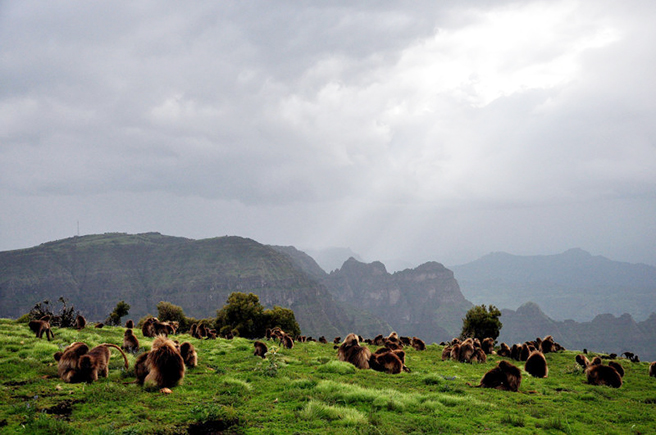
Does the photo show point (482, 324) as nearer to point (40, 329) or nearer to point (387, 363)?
point (387, 363)

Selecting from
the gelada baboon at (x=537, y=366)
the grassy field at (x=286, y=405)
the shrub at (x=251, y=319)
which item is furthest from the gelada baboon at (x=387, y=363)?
the shrub at (x=251, y=319)

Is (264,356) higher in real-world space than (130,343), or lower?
lower

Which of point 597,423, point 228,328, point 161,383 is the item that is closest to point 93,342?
point 161,383

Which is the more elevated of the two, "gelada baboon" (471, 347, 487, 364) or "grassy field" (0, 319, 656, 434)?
"grassy field" (0, 319, 656, 434)

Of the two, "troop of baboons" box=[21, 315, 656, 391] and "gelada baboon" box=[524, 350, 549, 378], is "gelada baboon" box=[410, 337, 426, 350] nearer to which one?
Answer: "troop of baboons" box=[21, 315, 656, 391]

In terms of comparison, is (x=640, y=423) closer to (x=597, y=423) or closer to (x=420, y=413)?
(x=597, y=423)

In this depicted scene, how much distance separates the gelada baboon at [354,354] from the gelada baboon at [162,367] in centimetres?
923

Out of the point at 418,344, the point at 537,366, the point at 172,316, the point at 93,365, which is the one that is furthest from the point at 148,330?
the point at 172,316

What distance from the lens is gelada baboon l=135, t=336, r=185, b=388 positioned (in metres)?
11.1

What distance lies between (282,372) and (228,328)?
2028 inches

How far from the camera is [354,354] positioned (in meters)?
18.4

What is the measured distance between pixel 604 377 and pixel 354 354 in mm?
12346

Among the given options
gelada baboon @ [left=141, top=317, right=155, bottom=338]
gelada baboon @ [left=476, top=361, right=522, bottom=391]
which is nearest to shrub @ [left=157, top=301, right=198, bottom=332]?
gelada baboon @ [left=141, top=317, right=155, bottom=338]

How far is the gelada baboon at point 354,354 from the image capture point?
1802cm
